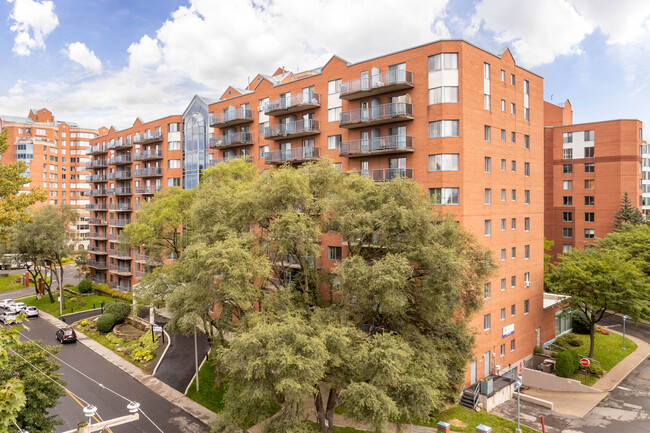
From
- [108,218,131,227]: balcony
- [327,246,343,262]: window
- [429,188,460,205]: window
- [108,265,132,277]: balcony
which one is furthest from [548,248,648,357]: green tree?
[108,218,131,227]: balcony

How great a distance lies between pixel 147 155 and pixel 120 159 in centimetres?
1009

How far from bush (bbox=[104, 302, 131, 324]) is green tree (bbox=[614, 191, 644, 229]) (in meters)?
62.7

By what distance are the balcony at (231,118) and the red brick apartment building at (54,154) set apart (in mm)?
77218

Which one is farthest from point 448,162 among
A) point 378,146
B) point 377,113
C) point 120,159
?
point 120,159

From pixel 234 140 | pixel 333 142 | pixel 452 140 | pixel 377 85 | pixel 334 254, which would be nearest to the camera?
pixel 452 140

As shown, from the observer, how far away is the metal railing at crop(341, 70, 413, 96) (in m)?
30.6

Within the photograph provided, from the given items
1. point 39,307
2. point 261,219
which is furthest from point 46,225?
point 261,219

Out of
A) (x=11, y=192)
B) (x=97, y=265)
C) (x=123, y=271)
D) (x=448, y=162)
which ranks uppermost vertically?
(x=448, y=162)

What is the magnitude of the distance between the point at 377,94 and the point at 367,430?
77.5 ft

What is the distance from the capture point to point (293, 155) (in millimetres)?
38469

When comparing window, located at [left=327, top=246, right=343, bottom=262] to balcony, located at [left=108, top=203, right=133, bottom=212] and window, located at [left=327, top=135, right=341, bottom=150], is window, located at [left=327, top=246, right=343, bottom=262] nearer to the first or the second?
window, located at [left=327, top=135, right=341, bottom=150]

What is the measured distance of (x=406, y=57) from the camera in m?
31.1

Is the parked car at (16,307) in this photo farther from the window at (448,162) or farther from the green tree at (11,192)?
the window at (448,162)

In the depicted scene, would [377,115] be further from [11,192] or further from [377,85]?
[11,192]
